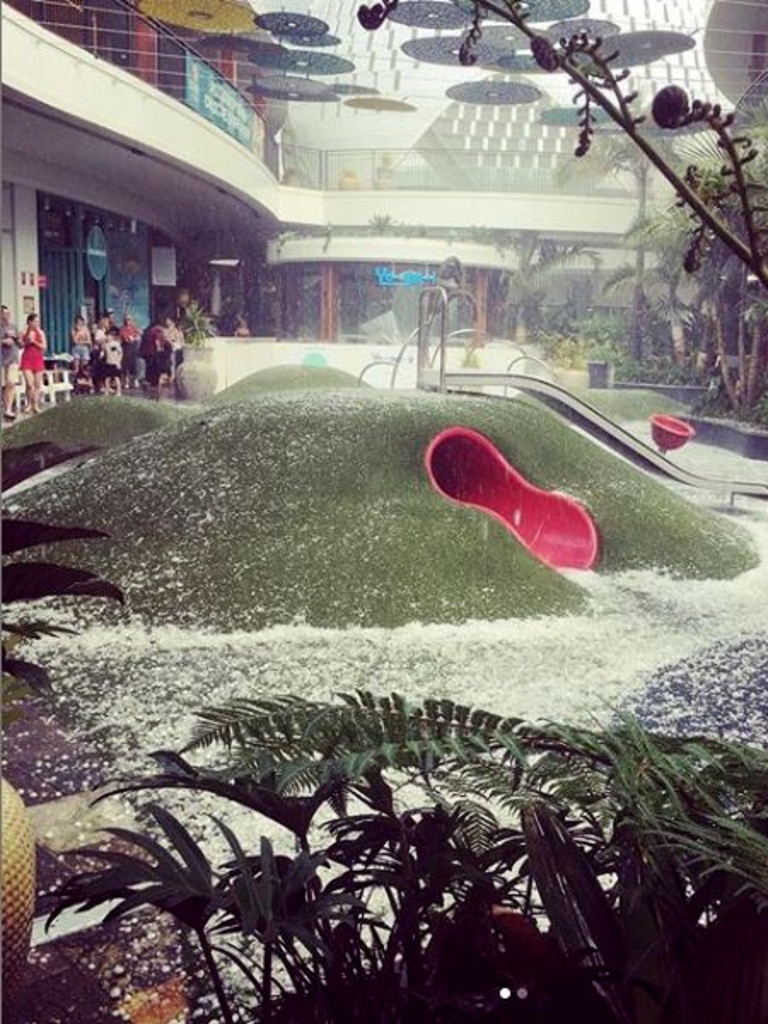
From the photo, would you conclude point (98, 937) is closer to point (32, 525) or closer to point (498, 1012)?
point (32, 525)

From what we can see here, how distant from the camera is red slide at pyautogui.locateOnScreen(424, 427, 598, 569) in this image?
5.26 metres

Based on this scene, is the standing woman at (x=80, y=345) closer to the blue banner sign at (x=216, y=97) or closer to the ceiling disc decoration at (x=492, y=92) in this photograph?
the blue banner sign at (x=216, y=97)

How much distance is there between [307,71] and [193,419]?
193 centimetres

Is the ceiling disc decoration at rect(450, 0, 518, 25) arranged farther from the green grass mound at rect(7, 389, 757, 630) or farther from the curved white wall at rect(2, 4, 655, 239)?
the green grass mound at rect(7, 389, 757, 630)

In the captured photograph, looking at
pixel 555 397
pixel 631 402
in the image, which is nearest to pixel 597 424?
pixel 631 402

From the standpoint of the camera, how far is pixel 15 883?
1404 mm

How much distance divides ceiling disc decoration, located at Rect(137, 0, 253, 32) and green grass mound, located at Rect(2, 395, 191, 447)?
5.23ft

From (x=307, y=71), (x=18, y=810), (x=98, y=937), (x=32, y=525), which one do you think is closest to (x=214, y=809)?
(x=98, y=937)

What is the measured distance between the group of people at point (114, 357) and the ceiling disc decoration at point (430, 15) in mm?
1657

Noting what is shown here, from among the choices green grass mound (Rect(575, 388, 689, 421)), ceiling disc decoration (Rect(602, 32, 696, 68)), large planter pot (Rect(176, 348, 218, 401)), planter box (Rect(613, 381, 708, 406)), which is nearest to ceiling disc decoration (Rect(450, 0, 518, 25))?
ceiling disc decoration (Rect(602, 32, 696, 68))

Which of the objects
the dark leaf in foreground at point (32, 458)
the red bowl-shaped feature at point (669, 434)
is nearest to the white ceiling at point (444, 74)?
the red bowl-shaped feature at point (669, 434)

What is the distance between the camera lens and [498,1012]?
1029mm

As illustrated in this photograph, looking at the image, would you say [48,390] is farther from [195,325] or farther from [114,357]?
[195,325]

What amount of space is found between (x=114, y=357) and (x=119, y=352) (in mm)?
102
